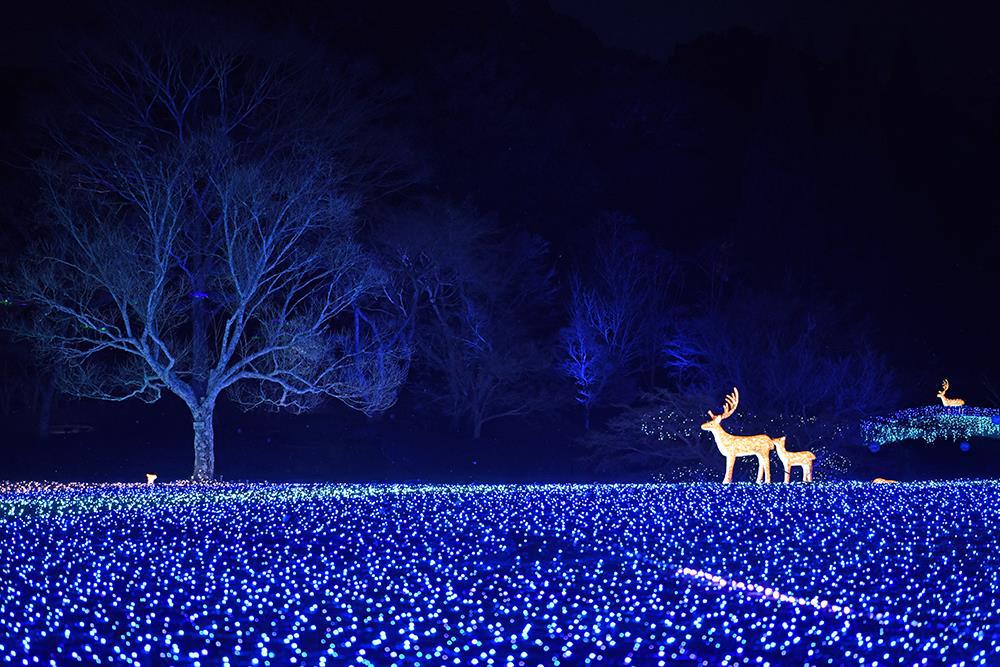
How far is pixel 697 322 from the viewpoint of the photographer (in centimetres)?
2648

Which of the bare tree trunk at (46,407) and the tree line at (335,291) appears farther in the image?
the bare tree trunk at (46,407)

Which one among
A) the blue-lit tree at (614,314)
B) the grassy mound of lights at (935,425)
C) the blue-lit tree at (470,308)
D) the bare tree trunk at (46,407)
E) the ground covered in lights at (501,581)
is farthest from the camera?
the blue-lit tree at (614,314)

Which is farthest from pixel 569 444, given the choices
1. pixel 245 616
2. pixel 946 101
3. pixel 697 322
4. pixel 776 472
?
pixel 946 101

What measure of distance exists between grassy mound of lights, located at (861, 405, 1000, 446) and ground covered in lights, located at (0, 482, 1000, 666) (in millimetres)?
12030

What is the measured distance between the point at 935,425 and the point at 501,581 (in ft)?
72.8

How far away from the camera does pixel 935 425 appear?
26906mm

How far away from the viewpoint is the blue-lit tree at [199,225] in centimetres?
1605

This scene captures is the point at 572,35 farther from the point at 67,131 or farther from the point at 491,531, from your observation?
the point at 491,531

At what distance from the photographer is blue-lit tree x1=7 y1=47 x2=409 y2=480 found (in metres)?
16.0

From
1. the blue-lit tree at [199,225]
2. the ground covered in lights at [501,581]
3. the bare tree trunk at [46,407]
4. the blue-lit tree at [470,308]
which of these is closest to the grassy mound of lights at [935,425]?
the blue-lit tree at [470,308]

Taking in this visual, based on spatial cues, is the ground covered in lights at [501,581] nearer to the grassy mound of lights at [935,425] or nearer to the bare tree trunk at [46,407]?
the bare tree trunk at [46,407]

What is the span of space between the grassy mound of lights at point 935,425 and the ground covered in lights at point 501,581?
12.0 meters

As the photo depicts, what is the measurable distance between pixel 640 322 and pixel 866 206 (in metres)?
9.20

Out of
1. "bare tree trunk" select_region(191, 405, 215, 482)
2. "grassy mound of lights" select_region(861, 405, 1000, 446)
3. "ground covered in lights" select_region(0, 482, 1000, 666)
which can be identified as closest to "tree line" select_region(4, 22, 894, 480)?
"bare tree trunk" select_region(191, 405, 215, 482)
